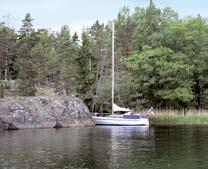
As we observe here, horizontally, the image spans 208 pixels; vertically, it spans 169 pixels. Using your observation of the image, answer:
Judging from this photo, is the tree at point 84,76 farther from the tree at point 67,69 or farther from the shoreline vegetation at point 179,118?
the shoreline vegetation at point 179,118

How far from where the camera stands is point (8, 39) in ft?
296

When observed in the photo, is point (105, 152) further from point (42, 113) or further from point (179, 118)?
point (179, 118)

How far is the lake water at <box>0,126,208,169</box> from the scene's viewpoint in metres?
25.8

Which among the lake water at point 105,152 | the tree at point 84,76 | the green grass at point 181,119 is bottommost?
the lake water at point 105,152

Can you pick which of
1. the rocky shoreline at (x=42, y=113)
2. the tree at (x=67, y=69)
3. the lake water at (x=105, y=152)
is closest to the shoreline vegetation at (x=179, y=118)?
the rocky shoreline at (x=42, y=113)

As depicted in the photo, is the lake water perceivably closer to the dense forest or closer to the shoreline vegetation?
the shoreline vegetation

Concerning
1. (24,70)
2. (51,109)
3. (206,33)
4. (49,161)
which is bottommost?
(49,161)

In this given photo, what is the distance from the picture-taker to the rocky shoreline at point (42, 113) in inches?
2110

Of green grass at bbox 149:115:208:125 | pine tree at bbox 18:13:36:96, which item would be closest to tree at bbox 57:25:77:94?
pine tree at bbox 18:13:36:96

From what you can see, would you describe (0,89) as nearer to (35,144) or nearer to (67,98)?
(67,98)

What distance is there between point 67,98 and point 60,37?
55.5m

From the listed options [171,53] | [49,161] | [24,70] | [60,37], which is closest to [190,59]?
[171,53]

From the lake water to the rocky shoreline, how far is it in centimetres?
1258

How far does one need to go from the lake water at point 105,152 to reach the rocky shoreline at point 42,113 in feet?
41.3
